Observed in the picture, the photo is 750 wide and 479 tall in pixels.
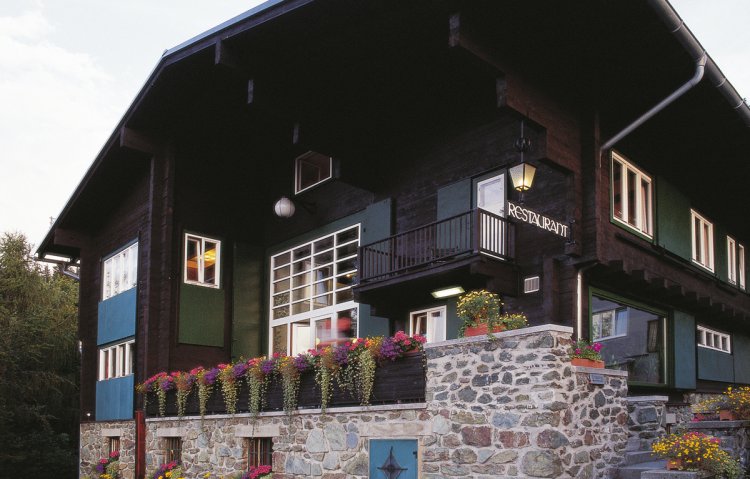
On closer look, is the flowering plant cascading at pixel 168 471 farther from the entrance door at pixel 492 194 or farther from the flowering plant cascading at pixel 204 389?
the entrance door at pixel 492 194

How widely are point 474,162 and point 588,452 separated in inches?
240

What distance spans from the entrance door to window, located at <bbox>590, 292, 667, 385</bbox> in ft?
9.43

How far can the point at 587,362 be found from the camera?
9828 mm

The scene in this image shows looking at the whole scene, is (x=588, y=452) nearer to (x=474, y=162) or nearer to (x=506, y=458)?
(x=506, y=458)

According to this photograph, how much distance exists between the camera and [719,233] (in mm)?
18078

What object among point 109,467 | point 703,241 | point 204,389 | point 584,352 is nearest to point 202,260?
point 204,389

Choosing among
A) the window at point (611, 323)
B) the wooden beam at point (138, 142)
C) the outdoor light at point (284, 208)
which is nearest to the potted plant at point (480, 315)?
the window at point (611, 323)

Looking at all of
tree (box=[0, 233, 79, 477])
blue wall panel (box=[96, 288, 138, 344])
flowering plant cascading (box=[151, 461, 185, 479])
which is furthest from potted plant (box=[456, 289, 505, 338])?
tree (box=[0, 233, 79, 477])

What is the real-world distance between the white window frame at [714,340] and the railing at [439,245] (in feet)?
21.2

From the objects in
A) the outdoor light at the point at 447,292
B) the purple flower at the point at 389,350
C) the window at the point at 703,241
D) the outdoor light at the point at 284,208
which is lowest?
A: the purple flower at the point at 389,350

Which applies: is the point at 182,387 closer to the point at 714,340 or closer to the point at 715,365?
the point at 715,365

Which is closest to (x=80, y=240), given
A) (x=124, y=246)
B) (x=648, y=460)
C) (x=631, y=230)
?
(x=124, y=246)

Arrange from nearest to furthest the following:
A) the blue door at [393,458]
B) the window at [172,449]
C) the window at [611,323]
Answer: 1. the blue door at [393,458]
2. the window at [172,449]
3. the window at [611,323]

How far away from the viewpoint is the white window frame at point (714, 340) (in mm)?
17062
